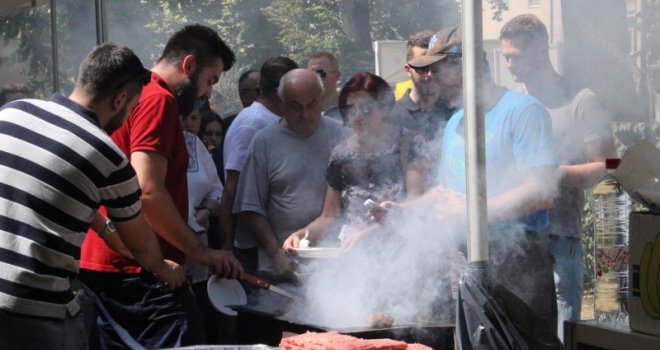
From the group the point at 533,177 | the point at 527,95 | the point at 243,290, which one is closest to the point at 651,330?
the point at 533,177

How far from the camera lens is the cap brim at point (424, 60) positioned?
13.6 feet

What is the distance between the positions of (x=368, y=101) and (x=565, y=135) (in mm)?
887

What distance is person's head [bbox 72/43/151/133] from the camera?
135 inches

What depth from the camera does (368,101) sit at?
429 cm

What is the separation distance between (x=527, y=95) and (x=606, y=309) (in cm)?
157

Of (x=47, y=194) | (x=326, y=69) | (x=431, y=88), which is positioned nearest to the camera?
(x=47, y=194)

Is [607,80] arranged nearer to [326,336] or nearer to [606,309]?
[606,309]

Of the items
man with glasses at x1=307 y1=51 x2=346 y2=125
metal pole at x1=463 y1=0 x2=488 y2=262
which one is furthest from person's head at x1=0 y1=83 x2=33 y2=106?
metal pole at x1=463 y1=0 x2=488 y2=262

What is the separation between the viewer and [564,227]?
407 cm

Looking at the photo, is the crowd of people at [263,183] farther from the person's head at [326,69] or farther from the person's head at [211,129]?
the person's head at [211,129]

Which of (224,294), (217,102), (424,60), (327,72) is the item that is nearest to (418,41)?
(424,60)

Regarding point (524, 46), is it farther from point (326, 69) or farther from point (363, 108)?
point (326, 69)

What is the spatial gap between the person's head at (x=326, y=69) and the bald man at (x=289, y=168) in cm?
82

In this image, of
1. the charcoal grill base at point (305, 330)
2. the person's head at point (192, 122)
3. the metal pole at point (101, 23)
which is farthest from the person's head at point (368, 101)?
the metal pole at point (101, 23)
